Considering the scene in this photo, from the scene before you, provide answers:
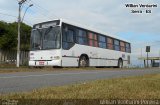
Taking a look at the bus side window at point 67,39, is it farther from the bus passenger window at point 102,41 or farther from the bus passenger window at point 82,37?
the bus passenger window at point 102,41

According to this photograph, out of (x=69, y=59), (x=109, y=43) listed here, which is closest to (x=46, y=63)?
(x=69, y=59)

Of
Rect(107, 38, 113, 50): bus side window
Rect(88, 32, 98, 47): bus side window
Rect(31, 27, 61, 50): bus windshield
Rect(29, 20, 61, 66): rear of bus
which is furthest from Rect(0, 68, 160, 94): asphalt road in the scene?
Rect(107, 38, 113, 50): bus side window

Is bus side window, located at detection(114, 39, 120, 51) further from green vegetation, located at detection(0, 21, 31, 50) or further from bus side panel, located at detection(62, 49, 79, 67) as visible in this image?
green vegetation, located at detection(0, 21, 31, 50)

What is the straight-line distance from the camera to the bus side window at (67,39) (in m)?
21.8

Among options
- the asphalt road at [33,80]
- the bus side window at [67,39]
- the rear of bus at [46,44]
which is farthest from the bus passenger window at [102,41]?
the asphalt road at [33,80]

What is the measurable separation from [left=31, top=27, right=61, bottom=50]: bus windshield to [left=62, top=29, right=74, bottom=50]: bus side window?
450mm

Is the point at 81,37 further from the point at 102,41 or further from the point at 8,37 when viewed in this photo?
the point at 8,37

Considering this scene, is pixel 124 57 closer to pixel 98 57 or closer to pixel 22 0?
pixel 98 57

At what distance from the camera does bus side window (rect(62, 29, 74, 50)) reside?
21.8 m

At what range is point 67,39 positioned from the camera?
72.7ft

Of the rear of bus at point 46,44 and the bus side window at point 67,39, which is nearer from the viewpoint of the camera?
the rear of bus at point 46,44

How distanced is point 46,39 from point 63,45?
1330 mm

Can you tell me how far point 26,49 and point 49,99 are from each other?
126 feet

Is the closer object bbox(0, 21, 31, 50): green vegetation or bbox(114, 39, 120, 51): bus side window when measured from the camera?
bbox(114, 39, 120, 51): bus side window
